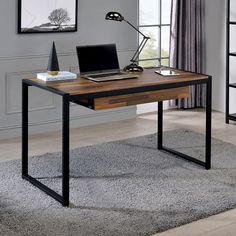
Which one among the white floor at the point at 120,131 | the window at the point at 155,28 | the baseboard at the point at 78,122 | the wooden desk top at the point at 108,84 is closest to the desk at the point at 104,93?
the wooden desk top at the point at 108,84

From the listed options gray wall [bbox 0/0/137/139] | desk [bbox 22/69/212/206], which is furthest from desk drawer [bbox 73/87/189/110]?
gray wall [bbox 0/0/137/139]

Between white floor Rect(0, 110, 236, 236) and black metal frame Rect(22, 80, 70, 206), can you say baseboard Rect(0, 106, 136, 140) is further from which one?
black metal frame Rect(22, 80, 70, 206)

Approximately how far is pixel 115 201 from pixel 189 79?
1134 mm

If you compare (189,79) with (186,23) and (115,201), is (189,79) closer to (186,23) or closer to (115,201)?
(115,201)

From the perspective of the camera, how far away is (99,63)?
15.9 feet

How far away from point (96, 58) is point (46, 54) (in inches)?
A: 49.6

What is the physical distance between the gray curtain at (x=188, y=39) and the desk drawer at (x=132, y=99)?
7.38 feet

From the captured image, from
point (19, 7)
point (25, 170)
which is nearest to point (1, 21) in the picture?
point (19, 7)

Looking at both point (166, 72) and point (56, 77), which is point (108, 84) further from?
point (166, 72)

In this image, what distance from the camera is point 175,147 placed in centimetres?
548

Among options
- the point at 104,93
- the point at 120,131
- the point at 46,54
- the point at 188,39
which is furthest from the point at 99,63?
the point at 188,39

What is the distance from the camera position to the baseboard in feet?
19.3

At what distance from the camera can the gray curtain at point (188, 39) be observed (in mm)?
6863

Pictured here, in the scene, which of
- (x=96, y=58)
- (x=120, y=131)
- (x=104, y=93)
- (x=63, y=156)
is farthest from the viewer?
(x=120, y=131)
